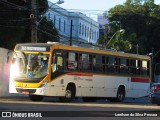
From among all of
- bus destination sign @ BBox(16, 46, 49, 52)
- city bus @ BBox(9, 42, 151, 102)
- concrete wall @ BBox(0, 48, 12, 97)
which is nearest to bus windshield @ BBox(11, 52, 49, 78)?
city bus @ BBox(9, 42, 151, 102)

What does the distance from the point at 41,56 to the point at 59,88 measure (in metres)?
2.04

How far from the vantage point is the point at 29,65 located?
79.7 ft

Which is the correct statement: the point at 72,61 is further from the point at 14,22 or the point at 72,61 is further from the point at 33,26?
the point at 14,22

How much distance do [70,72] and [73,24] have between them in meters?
54.3

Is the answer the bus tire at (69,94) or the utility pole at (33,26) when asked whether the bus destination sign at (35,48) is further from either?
the utility pole at (33,26)

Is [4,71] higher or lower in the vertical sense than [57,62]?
lower

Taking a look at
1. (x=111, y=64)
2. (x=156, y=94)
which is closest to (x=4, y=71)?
(x=111, y=64)

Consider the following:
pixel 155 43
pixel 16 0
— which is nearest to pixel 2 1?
pixel 16 0

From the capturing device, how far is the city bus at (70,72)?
79.4 ft

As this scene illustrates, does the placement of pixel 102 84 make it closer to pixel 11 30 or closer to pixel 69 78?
pixel 69 78

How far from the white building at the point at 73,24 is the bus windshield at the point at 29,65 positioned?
39.3 m

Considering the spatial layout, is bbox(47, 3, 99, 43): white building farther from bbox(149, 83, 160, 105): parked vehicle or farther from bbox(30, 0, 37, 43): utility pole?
bbox(149, 83, 160, 105): parked vehicle

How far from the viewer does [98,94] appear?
27938 mm

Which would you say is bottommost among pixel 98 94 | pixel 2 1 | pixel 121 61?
pixel 98 94
